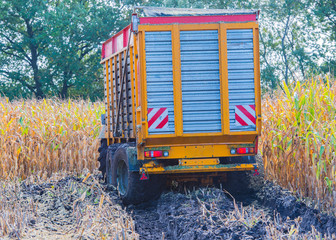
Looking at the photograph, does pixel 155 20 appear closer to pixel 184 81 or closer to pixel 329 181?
pixel 184 81

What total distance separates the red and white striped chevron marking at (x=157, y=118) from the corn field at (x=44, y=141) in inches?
183

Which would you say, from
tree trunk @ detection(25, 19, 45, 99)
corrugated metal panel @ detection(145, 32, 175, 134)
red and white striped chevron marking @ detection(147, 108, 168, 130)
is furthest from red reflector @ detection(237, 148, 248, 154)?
tree trunk @ detection(25, 19, 45, 99)

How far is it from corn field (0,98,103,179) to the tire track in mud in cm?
405

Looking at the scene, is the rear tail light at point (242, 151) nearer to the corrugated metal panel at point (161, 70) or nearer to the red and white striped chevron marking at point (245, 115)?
the red and white striped chevron marking at point (245, 115)

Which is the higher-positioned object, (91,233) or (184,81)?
(184,81)

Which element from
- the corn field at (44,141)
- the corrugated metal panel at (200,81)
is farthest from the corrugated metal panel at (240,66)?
the corn field at (44,141)

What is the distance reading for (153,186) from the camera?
8859 mm

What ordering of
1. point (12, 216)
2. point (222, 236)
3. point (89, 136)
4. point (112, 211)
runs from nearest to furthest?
point (222, 236) → point (12, 216) → point (112, 211) → point (89, 136)

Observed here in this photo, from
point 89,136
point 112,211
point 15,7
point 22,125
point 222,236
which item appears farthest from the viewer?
point 15,7

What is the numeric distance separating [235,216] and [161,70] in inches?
107

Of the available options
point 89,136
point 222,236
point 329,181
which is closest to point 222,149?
point 329,181

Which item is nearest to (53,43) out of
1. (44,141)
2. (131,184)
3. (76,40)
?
(76,40)

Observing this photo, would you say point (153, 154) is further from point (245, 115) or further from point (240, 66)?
point (240, 66)

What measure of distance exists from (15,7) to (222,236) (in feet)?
101
